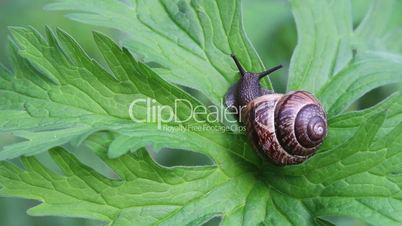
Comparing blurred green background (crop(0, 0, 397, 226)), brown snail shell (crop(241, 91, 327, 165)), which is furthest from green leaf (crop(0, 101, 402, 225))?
blurred green background (crop(0, 0, 397, 226))

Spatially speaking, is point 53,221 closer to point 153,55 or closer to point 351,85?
point 153,55

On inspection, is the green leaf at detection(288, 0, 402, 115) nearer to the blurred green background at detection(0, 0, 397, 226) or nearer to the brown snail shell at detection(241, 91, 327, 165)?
the brown snail shell at detection(241, 91, 327, 165)

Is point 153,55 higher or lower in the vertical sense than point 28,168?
higher

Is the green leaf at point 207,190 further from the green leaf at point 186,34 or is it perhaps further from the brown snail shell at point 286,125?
the green leaf at point 186,34

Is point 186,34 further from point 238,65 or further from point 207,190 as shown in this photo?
point 207,190

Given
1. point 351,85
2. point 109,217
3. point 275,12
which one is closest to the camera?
point 109,217

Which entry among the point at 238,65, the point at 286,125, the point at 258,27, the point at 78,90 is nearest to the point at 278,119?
the point at 286,125

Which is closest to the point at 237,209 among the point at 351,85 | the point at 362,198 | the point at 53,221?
the point at 362,198
